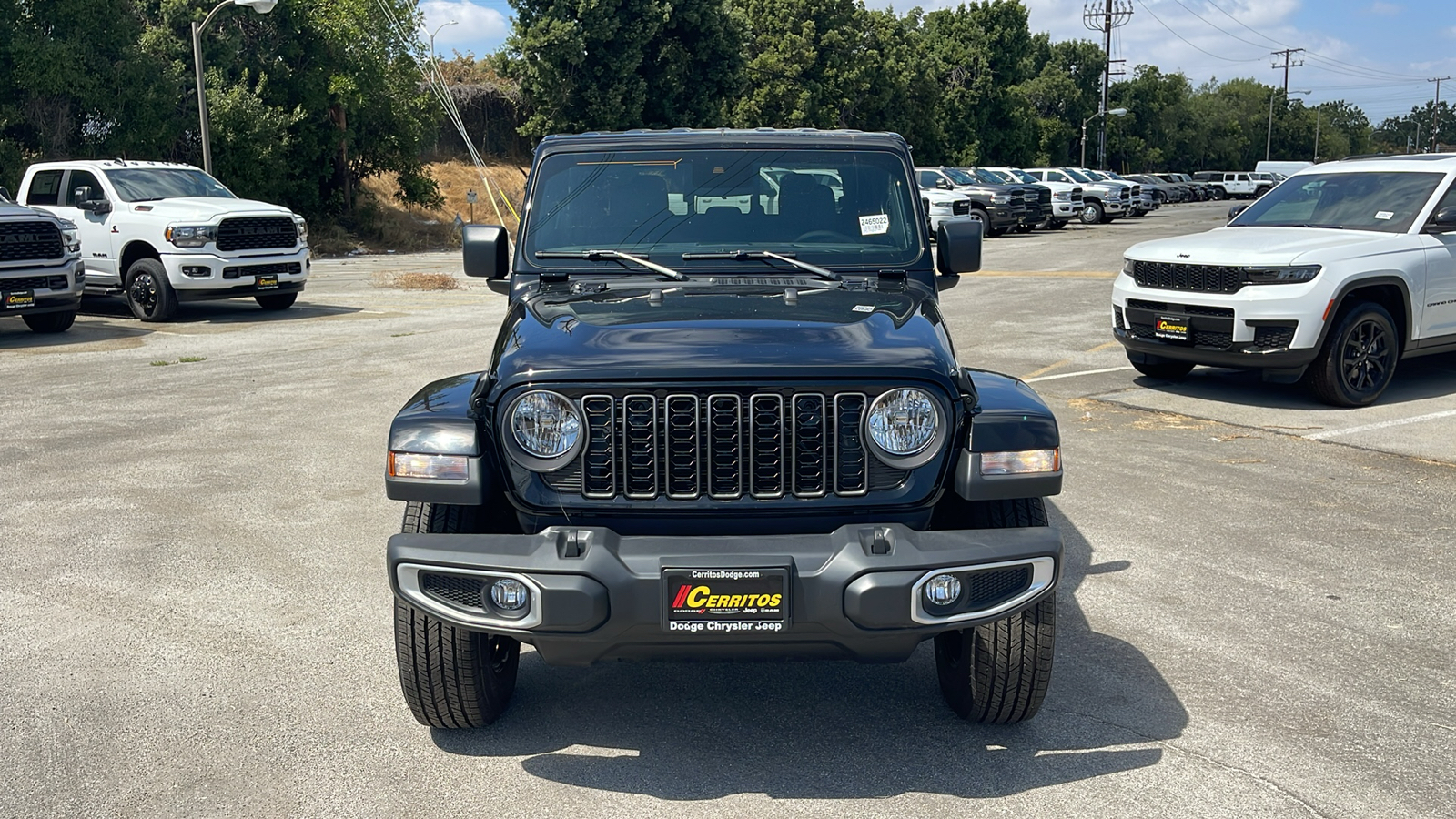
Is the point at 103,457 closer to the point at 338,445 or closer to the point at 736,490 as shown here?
the point at 338,445

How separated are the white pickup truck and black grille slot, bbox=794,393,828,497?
14025 millimetres

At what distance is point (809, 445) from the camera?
360 cm

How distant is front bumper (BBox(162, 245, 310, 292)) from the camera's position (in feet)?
51.7

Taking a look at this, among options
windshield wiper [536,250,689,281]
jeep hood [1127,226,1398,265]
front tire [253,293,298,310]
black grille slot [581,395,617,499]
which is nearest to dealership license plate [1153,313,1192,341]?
jeep hood [1127,226,1398,265]

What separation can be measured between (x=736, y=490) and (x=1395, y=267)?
25.5 feet

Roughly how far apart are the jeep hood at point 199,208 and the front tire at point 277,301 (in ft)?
4.18

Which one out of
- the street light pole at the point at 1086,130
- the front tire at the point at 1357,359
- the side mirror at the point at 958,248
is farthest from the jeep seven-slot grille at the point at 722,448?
the street light pole at the point at 1086,130

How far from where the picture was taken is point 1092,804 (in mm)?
3541

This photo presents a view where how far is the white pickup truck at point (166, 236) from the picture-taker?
1580 cm

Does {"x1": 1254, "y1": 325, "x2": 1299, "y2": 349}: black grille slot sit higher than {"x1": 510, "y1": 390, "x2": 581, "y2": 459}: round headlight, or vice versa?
{"x1": 510, "y1": 390, "x2": 581, "y2": 459}: round headlight

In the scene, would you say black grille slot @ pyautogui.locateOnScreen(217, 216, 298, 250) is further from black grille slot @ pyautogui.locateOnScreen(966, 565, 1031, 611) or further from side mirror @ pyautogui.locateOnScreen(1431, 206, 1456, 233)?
black grille slot @ pyautogui.locateOnScreen(966, 565, 1031, 611)

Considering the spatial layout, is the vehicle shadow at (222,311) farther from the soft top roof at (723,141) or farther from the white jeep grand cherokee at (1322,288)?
the soft top roof at (723,141)

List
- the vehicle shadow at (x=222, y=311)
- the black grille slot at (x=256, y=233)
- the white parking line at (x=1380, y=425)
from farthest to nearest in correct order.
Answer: the vehicle shadow at (x=222, y=311)
the black grille slot at (x=256, y=233)
the white parking line at (x=1380, y=425)

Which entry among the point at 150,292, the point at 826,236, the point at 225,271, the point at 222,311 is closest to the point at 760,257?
the point at 826,236
